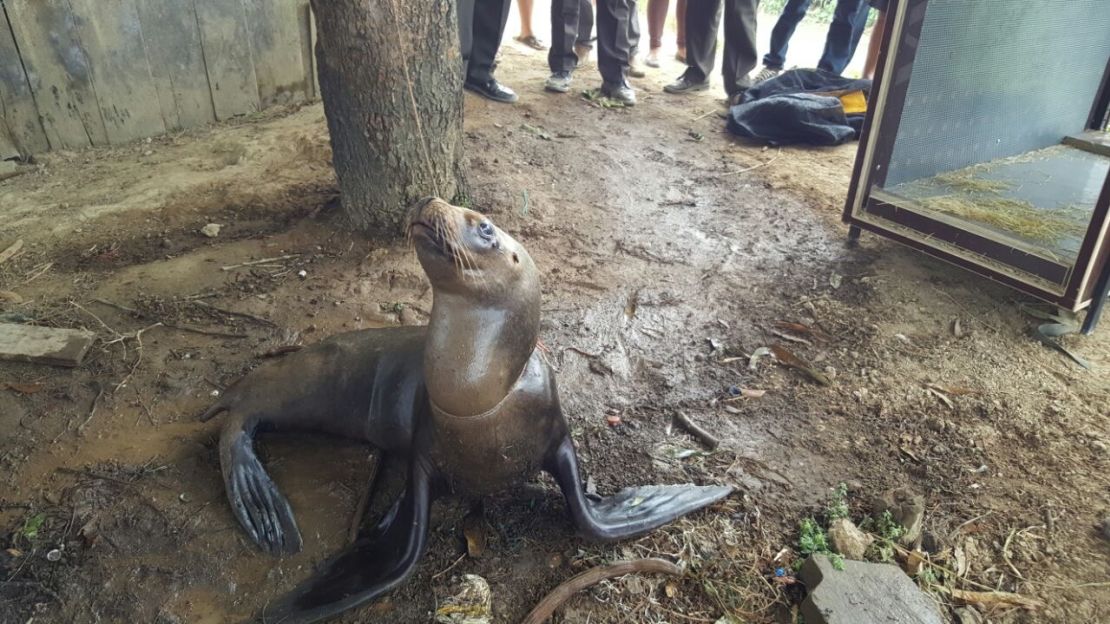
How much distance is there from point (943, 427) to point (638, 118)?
4.17 metres

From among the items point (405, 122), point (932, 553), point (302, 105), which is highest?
point (405, 122)

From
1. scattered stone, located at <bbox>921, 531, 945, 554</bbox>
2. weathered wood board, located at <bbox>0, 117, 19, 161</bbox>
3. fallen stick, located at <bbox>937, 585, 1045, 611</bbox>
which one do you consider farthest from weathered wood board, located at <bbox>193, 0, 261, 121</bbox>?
fallen stick, located at <bbox>937, 585, 1045, 611</bbox>

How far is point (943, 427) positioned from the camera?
3.06 m

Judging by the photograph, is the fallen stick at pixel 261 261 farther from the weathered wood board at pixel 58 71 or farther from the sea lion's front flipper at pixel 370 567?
the weathered wood board at pixel 58 71

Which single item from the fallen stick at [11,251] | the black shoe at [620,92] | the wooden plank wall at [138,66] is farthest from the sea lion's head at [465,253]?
the black shoe at [620,92]

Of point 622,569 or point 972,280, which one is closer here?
point 622,569

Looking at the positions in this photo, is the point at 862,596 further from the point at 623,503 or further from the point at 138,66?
the point at 138,66

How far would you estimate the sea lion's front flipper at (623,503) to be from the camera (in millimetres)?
2383

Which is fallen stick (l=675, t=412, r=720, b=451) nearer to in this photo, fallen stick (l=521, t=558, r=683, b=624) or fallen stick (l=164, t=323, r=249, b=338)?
fallen stick (l=521, t=558, r=683, b=624)

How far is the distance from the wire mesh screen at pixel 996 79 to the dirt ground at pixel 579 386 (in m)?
0.76

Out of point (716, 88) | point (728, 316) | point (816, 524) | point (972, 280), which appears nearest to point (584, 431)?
point (816, 524)

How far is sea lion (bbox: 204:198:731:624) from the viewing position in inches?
84.5

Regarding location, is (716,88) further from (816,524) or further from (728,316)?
(816,524)

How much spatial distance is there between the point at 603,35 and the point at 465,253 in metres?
5.41
